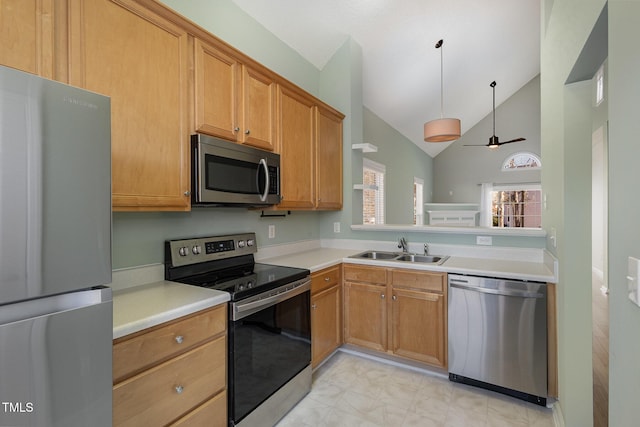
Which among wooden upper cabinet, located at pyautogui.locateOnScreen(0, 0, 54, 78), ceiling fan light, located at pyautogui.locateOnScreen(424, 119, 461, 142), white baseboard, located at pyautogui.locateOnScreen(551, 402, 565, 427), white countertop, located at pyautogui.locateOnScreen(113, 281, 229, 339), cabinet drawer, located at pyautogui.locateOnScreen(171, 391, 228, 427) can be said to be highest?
ceiling fan light, located at pyautogui.locateOnScreen(424, 119, 461, 142)

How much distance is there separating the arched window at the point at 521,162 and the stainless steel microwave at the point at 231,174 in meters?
8.60

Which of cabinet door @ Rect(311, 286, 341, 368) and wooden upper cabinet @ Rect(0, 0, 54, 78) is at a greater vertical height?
wooden upper cabinet @ Rect(0, 0, 54, 78)

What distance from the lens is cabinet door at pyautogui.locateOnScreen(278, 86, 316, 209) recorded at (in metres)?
2.57

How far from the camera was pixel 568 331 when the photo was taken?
181 centimetres

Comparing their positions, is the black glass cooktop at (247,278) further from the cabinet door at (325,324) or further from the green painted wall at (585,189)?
the green painted wall at (585,189)

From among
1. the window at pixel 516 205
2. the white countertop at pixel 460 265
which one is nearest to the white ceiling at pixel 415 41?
the white countertop at pixel 460 265

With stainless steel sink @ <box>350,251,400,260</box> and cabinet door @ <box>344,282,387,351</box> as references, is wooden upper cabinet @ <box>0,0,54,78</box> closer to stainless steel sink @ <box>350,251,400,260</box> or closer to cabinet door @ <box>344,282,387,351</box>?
cabinet door @ <box>344,282,387,351</box>

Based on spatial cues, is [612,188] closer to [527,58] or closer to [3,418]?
[3,418]

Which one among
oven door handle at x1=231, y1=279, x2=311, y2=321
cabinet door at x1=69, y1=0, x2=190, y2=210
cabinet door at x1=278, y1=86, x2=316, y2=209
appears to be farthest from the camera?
cabinet door at x1=278, y1=86, x2=316, y2=209

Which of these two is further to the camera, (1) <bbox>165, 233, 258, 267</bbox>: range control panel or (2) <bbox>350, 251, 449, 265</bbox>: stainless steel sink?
(2) <bbox>350, 251, 449, 265</bbox>: stainless steel sink

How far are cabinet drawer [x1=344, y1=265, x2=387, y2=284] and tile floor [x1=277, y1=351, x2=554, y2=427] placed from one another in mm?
756

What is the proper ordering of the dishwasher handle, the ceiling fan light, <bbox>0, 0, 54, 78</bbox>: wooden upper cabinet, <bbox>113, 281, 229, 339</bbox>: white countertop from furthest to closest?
the ceiling fan light, the dishwasher handle, <bbox>113, 281, 229, 339</bbox>: white countertop, <bbox>0, 0, 54, 78</bbox>: wooden upper cabinet

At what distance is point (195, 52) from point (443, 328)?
259cm

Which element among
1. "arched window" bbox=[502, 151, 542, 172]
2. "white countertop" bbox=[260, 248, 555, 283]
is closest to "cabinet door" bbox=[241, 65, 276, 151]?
"white countertop" bbox=[260, 248, 555, 283]
